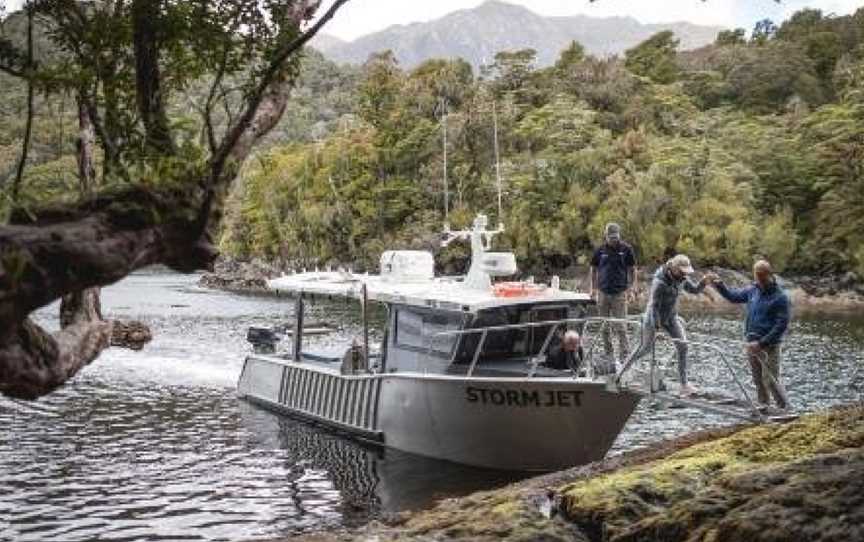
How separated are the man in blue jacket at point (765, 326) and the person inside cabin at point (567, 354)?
16.1 feet

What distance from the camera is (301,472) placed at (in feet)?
70.8

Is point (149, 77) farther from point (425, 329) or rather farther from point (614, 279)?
point (425, 329)

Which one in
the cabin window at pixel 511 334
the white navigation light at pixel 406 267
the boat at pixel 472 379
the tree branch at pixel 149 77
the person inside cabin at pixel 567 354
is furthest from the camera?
the white navigation light at pixel 406 267

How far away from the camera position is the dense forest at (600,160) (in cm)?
7662

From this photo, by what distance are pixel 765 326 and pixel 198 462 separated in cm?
1351

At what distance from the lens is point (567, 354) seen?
20.6 meters

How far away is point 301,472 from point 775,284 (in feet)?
38.3

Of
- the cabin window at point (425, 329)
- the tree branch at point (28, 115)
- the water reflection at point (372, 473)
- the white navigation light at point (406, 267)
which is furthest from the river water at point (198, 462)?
the tree branch at point (28, 115)

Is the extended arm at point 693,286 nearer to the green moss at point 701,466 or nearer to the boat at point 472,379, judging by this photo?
the boat at point 472,379

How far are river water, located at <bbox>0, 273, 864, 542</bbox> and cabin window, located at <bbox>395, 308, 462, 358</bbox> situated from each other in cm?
268

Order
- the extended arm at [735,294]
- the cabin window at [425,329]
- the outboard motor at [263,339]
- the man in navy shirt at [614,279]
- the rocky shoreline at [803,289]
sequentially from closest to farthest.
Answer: the extended arm at [735,294] < the man in navy shirt at [614,279] < the cabin window at [425,329] < the outboard motor at [263,339] < the rocky shoreline at [803,289]

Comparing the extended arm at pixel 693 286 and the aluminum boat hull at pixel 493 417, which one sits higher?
the extended arm at pixel 693 286

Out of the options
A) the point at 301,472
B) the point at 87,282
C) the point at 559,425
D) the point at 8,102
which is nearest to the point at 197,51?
the point at 87,282

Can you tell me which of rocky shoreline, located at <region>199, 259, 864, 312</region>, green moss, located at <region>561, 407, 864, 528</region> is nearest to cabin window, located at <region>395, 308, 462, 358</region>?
green moss, located at <region>561, 407, 864, 528</region>
